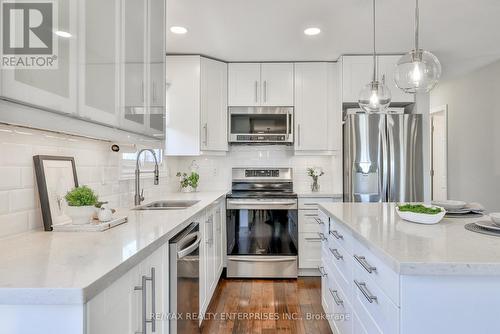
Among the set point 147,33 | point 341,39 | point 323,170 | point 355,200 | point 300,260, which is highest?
point 341,39

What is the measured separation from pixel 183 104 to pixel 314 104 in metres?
1.47

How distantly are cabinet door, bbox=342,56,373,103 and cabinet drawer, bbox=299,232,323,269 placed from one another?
155 cm

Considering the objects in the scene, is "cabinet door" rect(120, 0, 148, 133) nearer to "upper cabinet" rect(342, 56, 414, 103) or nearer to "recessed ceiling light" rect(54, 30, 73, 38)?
"recessed ceiling light" rect(54, 30, 73, 38)

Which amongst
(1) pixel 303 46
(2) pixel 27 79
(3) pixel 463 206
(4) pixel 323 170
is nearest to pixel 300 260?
(4) pixel 323 170

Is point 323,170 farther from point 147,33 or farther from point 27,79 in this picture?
point 27,79

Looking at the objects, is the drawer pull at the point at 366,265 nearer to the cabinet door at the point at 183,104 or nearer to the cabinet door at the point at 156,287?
the cabinet door at the point at 156,287

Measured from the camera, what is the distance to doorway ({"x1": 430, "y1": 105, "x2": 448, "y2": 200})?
196 inches

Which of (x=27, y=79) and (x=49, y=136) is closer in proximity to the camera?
(x=27, y=79)

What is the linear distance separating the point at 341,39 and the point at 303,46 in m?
0.37

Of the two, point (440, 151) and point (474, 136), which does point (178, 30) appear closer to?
point (474, 136)

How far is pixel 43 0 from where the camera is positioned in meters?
0.92

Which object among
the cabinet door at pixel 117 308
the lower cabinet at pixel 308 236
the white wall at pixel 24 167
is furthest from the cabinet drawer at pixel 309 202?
the cabinet door at pixel 117 308

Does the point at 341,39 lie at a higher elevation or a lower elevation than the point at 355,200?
higher

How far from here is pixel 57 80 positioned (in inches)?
38.8
